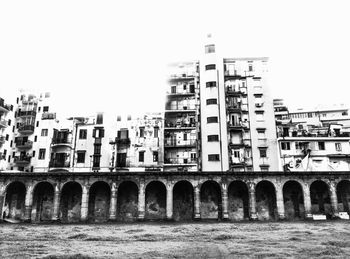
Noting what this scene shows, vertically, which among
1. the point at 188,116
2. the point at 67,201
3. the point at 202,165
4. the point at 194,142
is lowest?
the point at 67,201

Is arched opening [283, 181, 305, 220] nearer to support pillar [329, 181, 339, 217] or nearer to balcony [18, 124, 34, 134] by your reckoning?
support pillar [329, 181, 339, 217]

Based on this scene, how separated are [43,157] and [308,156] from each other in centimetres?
4397

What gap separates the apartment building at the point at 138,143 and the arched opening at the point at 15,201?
48.3ft

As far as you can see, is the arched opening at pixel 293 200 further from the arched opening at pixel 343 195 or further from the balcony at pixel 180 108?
the balcony at pixel 180 108

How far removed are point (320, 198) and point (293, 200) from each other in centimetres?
350

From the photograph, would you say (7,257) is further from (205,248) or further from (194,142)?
(194,142)

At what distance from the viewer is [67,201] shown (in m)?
43.2

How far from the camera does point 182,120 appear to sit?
5791 centimetres

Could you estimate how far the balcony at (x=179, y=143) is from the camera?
55000 millimetres

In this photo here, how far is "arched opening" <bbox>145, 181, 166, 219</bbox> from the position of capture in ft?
140

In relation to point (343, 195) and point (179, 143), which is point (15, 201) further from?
point (343, 195)

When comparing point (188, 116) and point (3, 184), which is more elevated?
point (188, 116)

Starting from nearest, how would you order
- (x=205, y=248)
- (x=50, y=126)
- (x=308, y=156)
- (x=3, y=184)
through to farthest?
1. (x=205, y=248)
2. (x=3, y=184)
3. (x=308, y=156)
4. (x=50, y=126)

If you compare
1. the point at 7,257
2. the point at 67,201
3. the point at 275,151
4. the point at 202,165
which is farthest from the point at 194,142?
the point at 7,257
